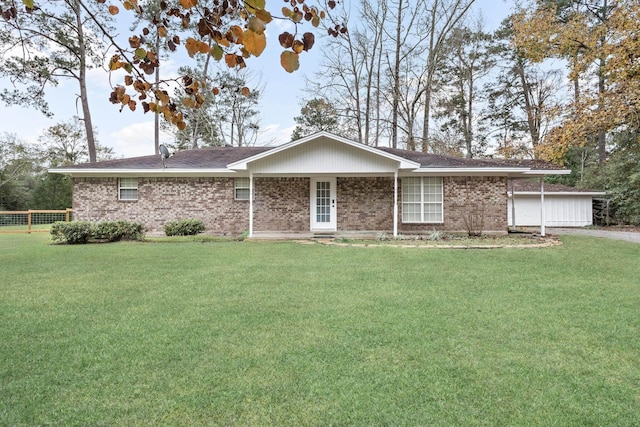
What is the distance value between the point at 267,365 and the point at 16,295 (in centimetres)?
470

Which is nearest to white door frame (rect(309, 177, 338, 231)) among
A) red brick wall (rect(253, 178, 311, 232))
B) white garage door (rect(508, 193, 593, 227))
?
red brick wall (rect(253, 178, 311, 232))

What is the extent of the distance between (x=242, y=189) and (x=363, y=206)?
4.74m

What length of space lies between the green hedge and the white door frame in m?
6.14

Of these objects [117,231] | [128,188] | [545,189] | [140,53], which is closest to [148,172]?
[128,188]

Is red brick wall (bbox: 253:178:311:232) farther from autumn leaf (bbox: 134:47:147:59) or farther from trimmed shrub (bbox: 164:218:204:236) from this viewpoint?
autumn leaf (bbox: 134:47:147:59)

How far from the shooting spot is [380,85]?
80.4ft

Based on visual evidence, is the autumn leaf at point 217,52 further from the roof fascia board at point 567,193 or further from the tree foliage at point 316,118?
the tree foliage at point 316,118

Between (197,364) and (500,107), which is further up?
(500,107)

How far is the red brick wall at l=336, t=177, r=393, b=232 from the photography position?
13.8 m

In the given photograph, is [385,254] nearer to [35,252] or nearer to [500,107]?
[35,252]

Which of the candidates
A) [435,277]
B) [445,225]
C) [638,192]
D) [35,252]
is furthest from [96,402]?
[638,192]

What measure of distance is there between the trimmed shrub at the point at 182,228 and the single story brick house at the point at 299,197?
749mm

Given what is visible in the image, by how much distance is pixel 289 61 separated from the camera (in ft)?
5.74

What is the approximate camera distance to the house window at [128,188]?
1419cm
